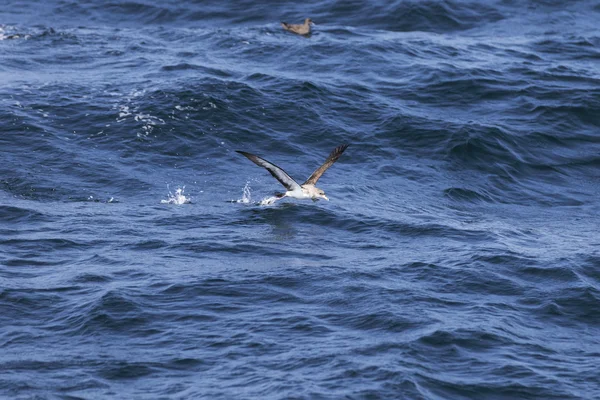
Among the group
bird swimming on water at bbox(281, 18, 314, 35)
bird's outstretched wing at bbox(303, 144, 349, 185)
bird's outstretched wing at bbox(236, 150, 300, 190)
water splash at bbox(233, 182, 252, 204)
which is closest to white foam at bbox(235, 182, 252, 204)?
water splash at bbox(233, 182, 252, 204)

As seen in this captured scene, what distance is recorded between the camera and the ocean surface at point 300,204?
13.5m

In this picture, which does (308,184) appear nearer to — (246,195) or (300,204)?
(300,204)

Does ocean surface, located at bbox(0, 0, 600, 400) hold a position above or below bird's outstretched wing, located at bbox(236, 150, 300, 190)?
below

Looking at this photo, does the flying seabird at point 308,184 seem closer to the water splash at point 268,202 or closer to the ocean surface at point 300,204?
the ocean surface at point 300,204

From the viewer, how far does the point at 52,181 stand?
68.1ft

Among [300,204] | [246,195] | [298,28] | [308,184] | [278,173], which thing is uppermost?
[298,28]

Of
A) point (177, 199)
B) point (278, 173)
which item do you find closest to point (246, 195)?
point (177, 199)

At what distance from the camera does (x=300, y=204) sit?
2045cm

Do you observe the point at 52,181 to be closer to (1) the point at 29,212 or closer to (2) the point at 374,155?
(1) the point at 29,212

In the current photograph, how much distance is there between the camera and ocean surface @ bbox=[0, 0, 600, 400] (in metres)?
13.5

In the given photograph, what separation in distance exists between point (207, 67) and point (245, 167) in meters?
6.43

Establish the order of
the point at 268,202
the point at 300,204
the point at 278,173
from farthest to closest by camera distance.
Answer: the point at 300,204, the point at 268,202, the point at 278,173

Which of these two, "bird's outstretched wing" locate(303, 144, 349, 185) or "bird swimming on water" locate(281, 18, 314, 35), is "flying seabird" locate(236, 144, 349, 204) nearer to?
"bird's outstretched wing" locate(303, 144, 349, 185)

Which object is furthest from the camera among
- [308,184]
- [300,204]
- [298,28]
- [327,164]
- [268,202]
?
[298,28]
